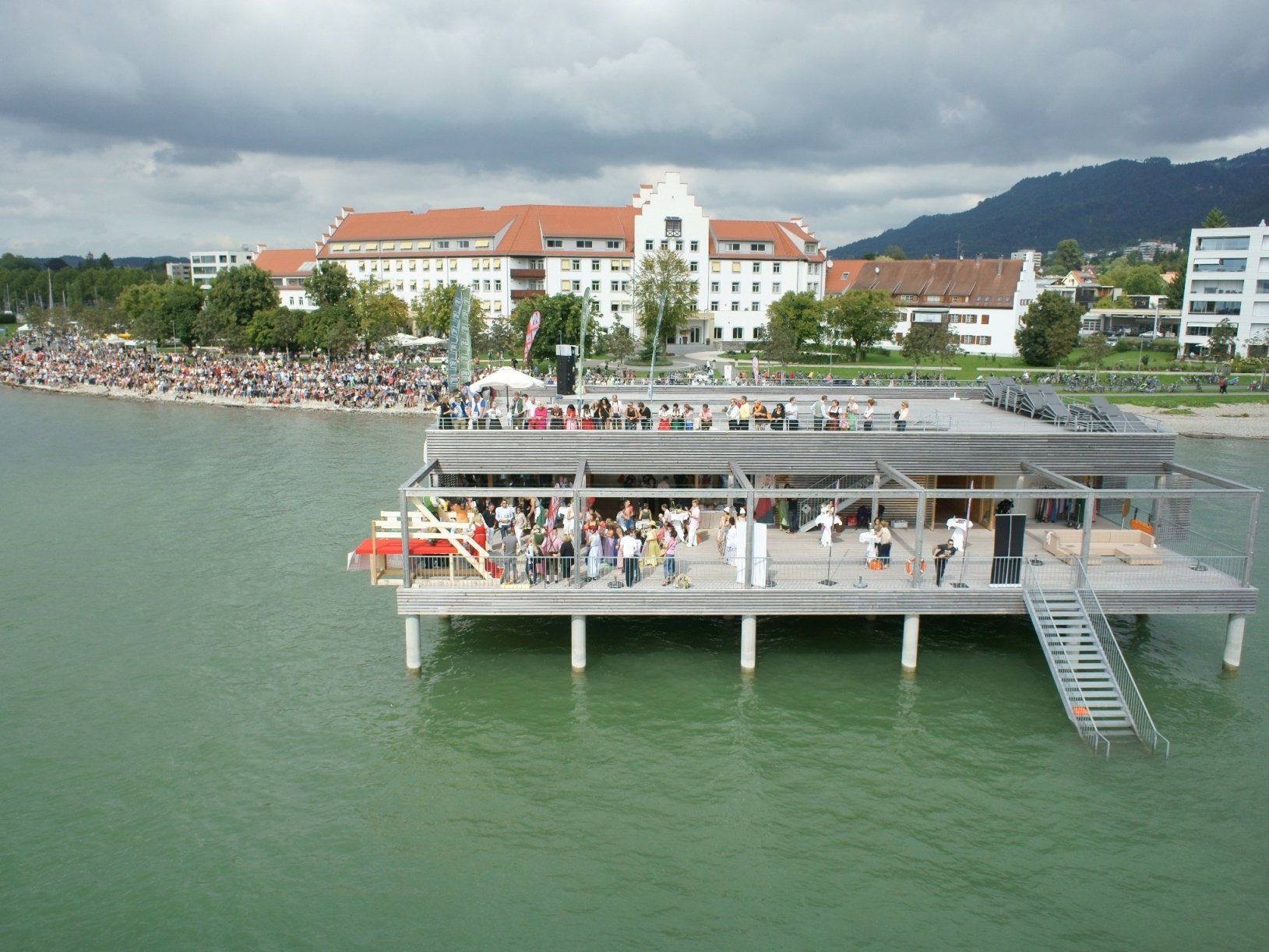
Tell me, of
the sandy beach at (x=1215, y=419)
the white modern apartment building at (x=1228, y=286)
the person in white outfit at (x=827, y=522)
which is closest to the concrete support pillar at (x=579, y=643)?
the person in white outfit at (x=827, y=522)

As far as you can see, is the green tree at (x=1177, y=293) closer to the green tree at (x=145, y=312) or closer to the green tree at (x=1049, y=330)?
the green tree at (x=1049, y=330)

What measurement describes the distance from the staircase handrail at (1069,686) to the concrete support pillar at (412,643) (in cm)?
1438

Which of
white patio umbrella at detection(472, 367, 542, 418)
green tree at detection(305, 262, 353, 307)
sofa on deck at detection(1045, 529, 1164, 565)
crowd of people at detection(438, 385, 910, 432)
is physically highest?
green tree at detection(305, 262, 353, 307)

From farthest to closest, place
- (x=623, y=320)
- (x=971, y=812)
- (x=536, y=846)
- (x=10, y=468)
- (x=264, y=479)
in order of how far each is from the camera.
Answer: (x=623, y=320)
(x=10, y=468)
(x=264, y=479)
(x=971, y=812)
(x=536, y=846)

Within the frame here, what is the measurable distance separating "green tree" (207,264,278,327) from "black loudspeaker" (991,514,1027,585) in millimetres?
97708

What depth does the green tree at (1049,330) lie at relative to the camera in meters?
87.8

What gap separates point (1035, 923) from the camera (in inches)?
603

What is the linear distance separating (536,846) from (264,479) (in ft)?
115

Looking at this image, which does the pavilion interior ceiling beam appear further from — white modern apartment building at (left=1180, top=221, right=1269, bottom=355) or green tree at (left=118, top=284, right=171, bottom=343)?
green tree at (left=118, top=284, right=171, bottom=343)

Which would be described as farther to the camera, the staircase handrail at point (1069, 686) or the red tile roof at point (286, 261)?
the red tile roof at point (286, 261)

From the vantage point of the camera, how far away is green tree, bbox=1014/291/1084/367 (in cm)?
8775

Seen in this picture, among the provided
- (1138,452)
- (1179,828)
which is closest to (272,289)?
(1138,452)

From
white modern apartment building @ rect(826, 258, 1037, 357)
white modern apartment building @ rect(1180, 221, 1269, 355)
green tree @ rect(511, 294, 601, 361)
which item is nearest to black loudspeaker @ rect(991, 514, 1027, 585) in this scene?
green tree @ rect(511, 294, 601, 361)

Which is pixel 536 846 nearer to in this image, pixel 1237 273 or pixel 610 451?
pixel 610 451
